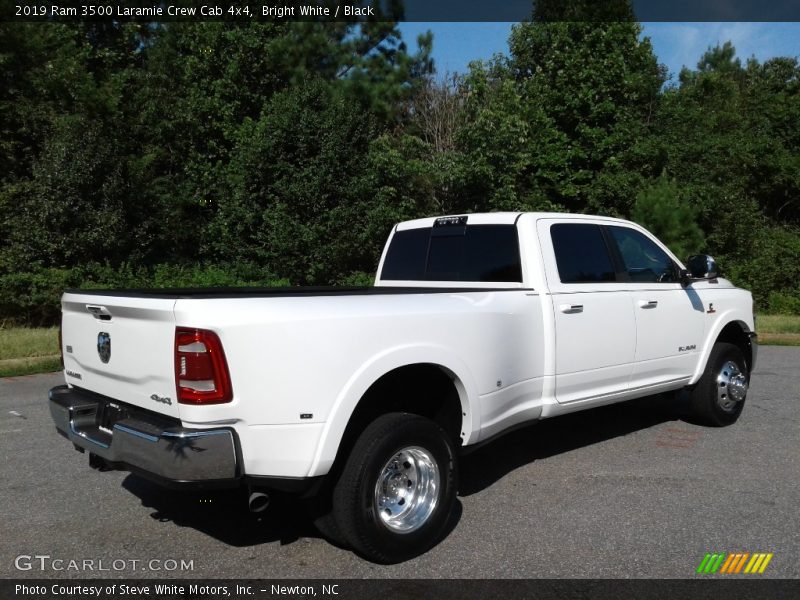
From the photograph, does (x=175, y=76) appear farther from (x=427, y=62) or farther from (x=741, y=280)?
(x=741, y=280)

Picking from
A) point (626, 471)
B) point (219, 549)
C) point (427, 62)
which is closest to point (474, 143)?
point (427, 62)

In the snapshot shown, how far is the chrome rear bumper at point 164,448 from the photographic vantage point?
3.19 m

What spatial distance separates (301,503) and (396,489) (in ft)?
1.69

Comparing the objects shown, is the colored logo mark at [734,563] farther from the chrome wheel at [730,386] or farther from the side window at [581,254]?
the chrome wheel at [730,386]

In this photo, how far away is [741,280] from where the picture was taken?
21.7 m

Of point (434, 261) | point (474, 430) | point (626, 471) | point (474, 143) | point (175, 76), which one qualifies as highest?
point (175, 76)

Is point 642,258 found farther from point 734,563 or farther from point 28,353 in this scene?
point 28,353

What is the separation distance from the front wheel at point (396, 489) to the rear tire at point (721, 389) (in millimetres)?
3483

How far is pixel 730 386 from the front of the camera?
6.65 metres

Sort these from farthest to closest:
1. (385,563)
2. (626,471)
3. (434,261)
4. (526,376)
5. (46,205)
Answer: (46,205) < (434,261) < (626,471) < (526,376) < (385,563)

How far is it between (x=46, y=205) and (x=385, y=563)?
1521cm

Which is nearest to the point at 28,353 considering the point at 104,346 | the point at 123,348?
the point at 104,346

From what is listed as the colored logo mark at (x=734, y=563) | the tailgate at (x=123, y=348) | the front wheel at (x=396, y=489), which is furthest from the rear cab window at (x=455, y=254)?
the tailgate at (x=123, y=348)

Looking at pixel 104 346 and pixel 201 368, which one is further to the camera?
pixel 104 346
